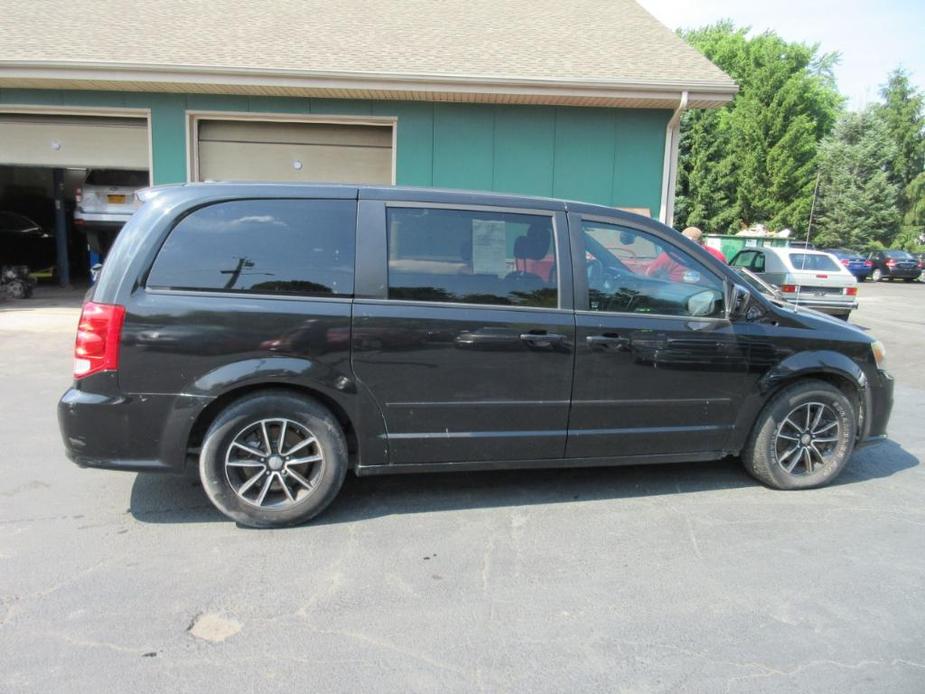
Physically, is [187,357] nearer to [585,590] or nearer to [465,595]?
[465,595]

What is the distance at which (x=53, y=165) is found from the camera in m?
11.4

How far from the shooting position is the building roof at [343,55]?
940 cm

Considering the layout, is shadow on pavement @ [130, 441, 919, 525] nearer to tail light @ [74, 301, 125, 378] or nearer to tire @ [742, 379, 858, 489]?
tire @ [742, 379, 858, 489]

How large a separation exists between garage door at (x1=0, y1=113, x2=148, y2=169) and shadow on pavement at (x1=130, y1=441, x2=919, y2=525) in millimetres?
8317

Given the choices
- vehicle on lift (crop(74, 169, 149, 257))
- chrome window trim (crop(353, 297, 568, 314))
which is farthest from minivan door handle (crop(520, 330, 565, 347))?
vehicle on lift (crop(74, 169, 149, 257))

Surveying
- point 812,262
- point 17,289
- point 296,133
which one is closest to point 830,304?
point 812,262

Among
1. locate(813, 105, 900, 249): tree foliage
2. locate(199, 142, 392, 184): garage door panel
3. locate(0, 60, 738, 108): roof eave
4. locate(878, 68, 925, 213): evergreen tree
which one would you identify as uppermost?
locate(878, 68, 925, 213): evergreen tree

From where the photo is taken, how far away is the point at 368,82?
9.44 meters

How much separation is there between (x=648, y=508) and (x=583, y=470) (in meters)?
0.72

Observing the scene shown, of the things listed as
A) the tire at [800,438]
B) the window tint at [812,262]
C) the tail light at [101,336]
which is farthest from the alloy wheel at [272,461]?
the window tint at [812,262]

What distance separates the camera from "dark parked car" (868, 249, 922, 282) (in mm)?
29622

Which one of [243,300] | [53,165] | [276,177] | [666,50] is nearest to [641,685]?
[243,300]

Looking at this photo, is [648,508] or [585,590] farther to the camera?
[648,508]

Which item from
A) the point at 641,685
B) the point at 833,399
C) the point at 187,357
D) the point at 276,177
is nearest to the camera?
the point at 641,685
